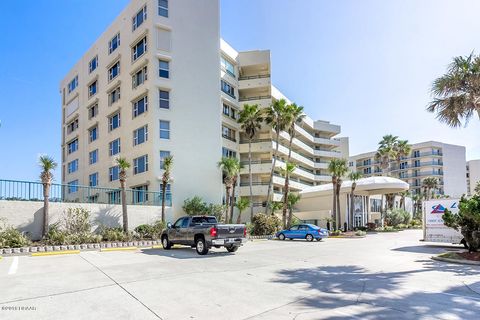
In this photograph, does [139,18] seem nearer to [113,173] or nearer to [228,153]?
[113,173]

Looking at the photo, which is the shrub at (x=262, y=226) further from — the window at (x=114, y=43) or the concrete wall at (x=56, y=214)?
the window at (x=114, y=43)

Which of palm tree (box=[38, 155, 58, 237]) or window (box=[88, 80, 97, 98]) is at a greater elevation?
window (box=[88, 80, 97, 98])

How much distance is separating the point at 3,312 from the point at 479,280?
11.7 m

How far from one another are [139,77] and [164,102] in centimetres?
389

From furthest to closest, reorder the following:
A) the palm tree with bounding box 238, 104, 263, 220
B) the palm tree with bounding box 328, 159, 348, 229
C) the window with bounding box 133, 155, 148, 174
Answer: the palm tree with bounding box 328, 159, 348, 229 → the palm tree with bounding box 238, 104, 263, 220 → the window with bounding box 133, 155, 148, 174

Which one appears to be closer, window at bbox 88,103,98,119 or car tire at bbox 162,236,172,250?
car tire at bbox 162,236,172,250

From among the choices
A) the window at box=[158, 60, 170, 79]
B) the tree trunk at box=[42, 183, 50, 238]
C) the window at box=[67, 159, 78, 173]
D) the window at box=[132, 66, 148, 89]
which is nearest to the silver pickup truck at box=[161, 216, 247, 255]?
the tree trunk at box=[42, 183, 50, 238]

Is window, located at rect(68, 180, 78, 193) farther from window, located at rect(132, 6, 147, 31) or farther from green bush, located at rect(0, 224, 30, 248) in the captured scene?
window, located at rect(132, 6, 147, 31)

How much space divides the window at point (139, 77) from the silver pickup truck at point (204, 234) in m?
17.6

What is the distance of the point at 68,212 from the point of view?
21.7 metres

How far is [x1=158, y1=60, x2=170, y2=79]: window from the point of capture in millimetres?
31594

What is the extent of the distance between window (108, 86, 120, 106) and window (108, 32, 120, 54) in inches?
174

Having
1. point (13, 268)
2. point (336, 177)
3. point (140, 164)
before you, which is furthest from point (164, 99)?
point (336, 177)

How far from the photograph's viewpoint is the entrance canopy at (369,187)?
43500 millimetres
